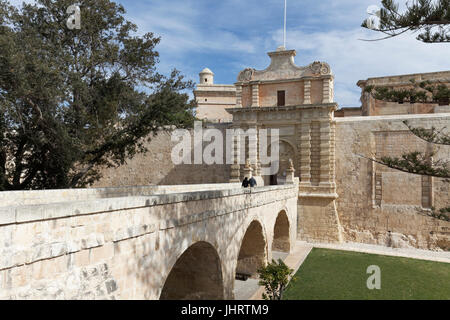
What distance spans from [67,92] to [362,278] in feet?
41.8

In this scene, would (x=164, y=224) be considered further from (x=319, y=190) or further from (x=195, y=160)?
(x=195, y=160)

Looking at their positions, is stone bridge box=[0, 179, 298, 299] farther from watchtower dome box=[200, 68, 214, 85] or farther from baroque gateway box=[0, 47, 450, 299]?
watchtower dome box=[200, 68, 214, 85]

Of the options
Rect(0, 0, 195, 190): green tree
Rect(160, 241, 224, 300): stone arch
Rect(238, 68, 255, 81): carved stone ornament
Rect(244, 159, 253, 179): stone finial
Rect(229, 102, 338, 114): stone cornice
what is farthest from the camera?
Rect(238, 68, 255, 81): carved stone ornament

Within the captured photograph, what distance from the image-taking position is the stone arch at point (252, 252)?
11797 mm

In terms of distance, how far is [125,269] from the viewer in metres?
4.45

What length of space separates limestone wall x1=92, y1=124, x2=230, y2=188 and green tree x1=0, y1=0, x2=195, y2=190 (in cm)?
723

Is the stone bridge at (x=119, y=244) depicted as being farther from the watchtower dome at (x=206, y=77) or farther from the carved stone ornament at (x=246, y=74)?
the watchtower dome at (x=206, y=77)

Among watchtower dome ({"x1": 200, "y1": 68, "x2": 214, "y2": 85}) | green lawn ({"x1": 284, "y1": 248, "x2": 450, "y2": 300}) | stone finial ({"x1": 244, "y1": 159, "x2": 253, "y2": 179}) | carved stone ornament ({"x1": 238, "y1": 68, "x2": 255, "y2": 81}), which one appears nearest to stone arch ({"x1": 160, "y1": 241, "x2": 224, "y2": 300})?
green lawn ({"x1": 284, "y1": 248, "x2": 450, "y2": 300})

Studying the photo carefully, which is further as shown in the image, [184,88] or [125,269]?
[184,88]

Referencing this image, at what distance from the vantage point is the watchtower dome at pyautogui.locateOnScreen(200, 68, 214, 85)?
36.3m
